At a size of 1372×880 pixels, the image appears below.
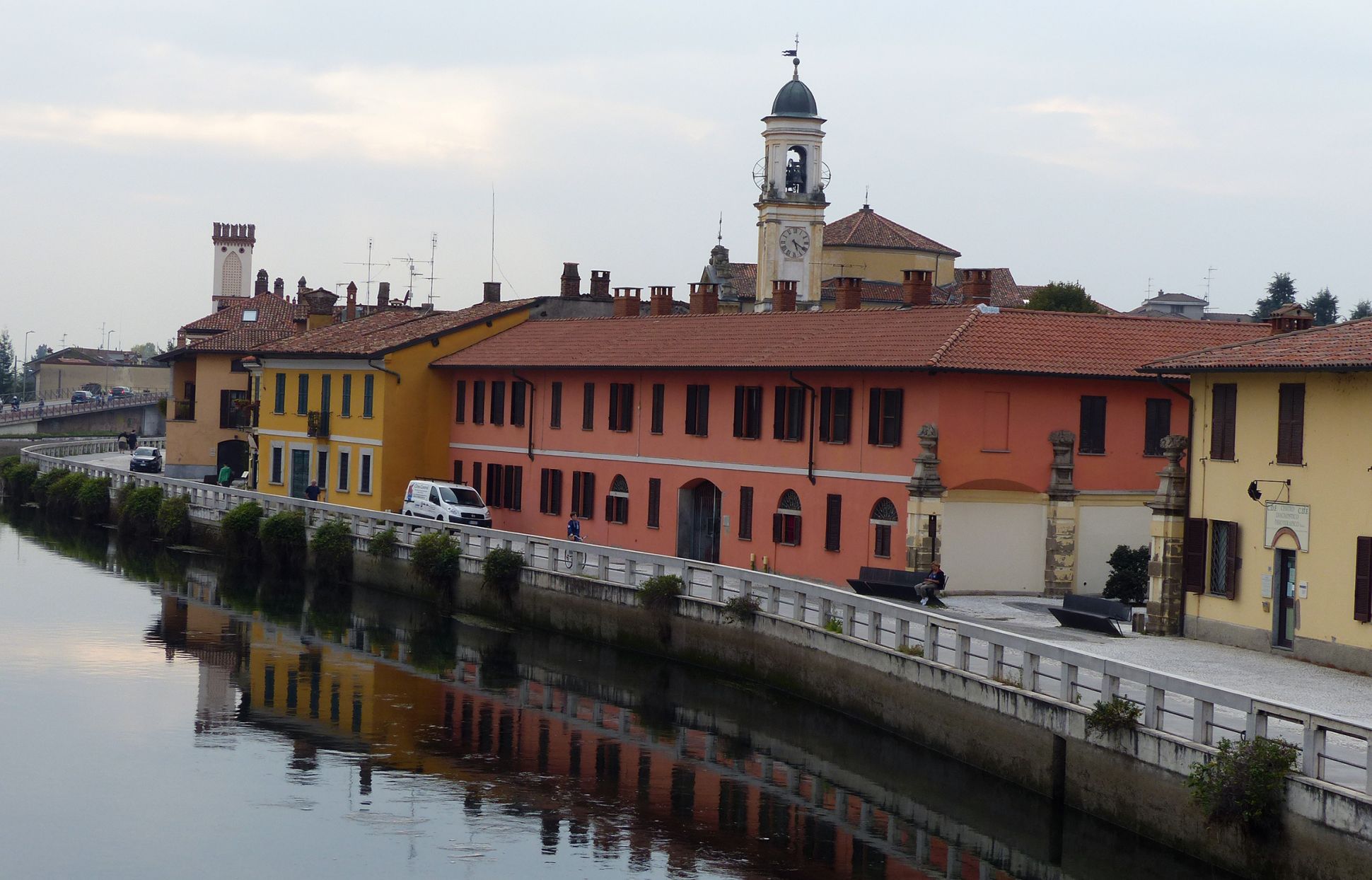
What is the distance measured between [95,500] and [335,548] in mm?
22071

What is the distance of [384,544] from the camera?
149 feet

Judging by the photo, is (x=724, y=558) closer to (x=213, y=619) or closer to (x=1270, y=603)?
(x=213, y=619)

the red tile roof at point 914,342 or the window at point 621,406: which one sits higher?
the red tile roof at point 914,342

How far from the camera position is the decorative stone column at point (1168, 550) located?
1190 inches

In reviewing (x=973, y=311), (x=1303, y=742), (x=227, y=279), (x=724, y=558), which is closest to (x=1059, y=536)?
(x=973, y=311)

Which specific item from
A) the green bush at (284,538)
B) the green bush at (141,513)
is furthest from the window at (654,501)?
the green bush at (141,513)

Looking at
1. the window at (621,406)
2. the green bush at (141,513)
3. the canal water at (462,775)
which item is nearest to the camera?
the canal water at (462,775)

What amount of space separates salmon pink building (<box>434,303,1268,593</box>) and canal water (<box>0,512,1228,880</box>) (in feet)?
21.5

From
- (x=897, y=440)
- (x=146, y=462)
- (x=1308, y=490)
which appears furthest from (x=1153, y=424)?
(x=146, y=462)

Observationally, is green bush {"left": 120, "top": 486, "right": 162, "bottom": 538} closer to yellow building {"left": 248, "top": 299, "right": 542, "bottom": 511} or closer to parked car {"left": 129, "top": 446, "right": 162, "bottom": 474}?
yellow building {"left": 248, "top": 299, "right": 542, "bottom": 511}

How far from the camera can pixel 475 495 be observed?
50875 mm

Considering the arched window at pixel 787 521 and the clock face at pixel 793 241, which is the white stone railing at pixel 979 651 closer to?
the arched window at pixel 787 521

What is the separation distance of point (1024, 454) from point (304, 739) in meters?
Result: 17.7

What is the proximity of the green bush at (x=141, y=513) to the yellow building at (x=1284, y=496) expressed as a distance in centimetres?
3996
